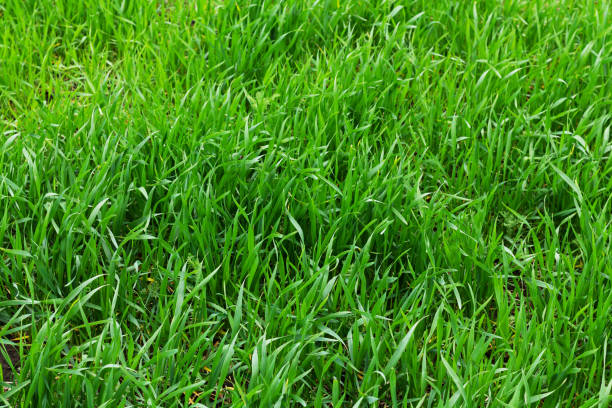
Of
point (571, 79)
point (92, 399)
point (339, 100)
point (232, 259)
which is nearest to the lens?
point (92, 399)

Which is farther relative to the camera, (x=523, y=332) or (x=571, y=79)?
(x=571, y=79)

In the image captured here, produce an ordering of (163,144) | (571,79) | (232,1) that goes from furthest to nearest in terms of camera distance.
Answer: (232,1)
(571,79)
(163,144)

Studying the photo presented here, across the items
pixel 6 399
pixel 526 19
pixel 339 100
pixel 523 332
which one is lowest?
pixel 6 399

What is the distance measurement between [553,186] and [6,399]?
6.10 feet

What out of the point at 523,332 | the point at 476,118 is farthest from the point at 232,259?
the point at 476,118

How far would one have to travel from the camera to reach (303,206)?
2.38 meters

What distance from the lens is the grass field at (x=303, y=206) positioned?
1984mm

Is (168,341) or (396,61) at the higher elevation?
(396,61)

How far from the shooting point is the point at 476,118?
2.84m

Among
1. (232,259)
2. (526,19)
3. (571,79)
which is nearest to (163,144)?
(232,259)

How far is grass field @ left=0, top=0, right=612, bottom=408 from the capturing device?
6.51 ft

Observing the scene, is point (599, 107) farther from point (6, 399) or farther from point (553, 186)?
point (6, 399)

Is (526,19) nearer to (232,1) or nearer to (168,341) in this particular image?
(232,1)

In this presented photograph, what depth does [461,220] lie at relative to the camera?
2.38 meters
